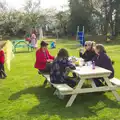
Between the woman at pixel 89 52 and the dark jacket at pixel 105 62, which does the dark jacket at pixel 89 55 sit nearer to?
the woman at pixel 89 52

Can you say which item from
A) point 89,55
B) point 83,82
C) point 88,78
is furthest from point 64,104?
point 89,55

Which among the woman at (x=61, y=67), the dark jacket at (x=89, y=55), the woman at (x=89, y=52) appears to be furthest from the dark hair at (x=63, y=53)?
the dark jacket at (x=89, y=55)

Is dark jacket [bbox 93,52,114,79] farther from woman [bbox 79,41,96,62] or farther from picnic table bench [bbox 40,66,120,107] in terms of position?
woman [bbox 79,41,96,62]

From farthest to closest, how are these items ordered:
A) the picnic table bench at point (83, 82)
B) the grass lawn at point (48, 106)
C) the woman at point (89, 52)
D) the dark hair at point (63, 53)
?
the woman at point (89, 52) < the dark hair at point (63, 53) < the picnic table bench at point (83, 82) < the grass lawn at point (48, 106)

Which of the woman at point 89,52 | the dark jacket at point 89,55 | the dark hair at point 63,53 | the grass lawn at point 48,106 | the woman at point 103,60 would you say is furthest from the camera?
the dark jacket at point 89,55

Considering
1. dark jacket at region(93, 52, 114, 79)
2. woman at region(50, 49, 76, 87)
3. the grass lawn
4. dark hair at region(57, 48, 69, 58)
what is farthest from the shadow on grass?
dark hair at region(57, 48, 69, 58)

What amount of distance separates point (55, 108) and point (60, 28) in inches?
1523

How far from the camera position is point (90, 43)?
7.58m

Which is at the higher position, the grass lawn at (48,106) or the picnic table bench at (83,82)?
the picnic table bench at (83,82)

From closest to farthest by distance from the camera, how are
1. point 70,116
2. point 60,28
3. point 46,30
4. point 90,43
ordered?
point 70,116
point 90,43
point 60,28
point 46,30

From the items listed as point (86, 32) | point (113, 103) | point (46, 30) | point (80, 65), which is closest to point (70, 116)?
point (113, 103)

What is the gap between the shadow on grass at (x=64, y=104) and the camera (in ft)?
17.2

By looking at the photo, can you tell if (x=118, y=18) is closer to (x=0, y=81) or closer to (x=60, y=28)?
(x=60, y=28)

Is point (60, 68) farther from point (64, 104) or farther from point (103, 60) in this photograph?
point (103, 60)
